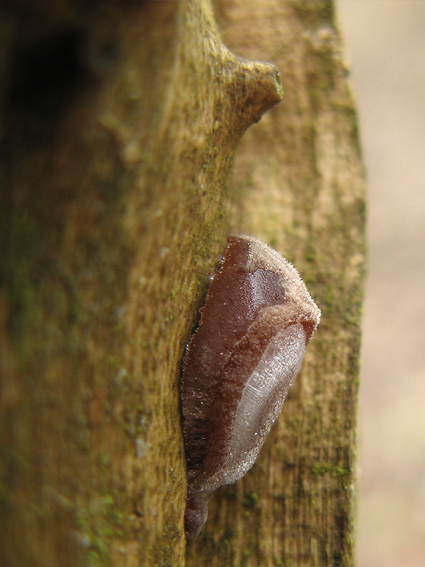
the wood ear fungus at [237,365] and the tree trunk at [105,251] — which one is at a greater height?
the tree trunk at [105,251]

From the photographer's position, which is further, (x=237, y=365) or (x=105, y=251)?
(x=237, y=365)

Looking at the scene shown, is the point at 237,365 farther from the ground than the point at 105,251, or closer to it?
closer to it

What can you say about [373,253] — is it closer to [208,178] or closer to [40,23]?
[208,178]

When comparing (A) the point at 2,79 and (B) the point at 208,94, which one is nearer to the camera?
(A) the point at 2,79

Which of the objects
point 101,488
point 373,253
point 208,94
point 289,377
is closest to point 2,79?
point 208,94

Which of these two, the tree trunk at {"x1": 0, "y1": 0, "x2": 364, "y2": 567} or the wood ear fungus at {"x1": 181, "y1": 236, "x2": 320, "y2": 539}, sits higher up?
the tree trunk at {"x1": 0, "y1": 0, "x2": 364, "y2": 567}

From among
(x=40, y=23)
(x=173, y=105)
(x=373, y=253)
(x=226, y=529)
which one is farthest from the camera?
(x=373, y=253)

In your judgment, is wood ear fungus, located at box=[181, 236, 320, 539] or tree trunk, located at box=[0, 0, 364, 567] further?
wood ear fungus, located at box=[181, 236, 320, 539]

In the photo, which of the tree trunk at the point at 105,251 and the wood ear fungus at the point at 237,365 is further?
the wood ear fungus at the point at 237,365
